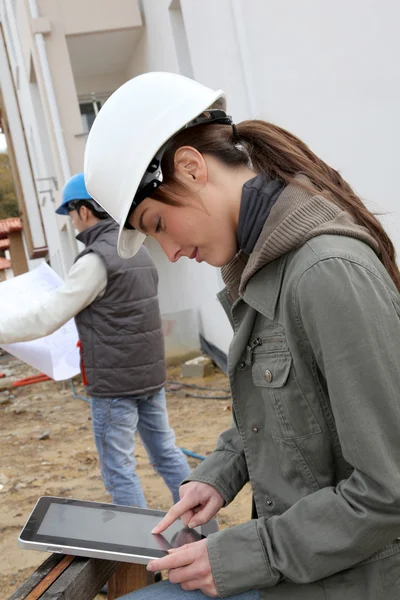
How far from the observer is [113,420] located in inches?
146

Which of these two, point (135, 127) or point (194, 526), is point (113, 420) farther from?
point (135, 127)

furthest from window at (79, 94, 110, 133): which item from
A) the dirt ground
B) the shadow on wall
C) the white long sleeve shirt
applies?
the white long sleeve shirt

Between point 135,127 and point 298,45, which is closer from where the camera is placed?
point 135,127

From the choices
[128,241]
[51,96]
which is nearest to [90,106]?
[51,96]

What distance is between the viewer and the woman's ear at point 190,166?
150 centimetres

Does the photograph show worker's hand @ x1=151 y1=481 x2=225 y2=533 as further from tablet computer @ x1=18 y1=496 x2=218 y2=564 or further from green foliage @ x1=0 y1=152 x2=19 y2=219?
green foliage @ x1=0 y1=152 x2=19 y2=219

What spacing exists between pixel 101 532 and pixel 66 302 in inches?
76.5

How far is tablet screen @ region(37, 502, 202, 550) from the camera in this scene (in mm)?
1718

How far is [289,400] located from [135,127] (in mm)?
683

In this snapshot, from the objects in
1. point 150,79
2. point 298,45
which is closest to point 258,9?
point 298,45

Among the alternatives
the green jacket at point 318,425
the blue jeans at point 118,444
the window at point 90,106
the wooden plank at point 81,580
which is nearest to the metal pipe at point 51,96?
the window at point 90,106

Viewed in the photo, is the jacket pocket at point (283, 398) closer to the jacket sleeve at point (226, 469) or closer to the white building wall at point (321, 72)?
the jacket sleeve at point (226, 469)

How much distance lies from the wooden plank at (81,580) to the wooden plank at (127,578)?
56 mm

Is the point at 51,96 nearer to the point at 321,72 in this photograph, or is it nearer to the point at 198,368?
the point at 198,368
